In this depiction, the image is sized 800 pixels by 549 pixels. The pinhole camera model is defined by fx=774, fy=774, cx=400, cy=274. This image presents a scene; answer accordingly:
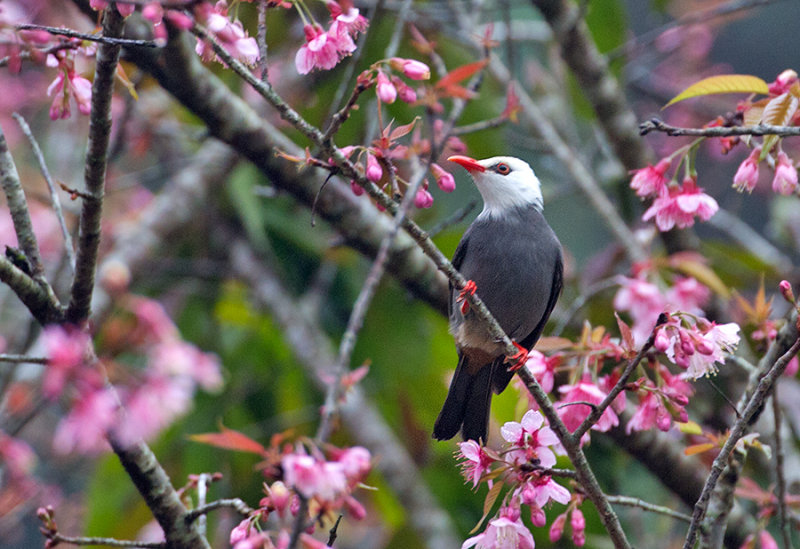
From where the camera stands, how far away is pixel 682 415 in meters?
2.07

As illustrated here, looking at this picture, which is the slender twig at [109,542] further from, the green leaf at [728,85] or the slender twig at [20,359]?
the green leaf at [728,85]

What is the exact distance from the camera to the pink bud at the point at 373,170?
187 centimetres

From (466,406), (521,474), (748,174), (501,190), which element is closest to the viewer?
(521,474)

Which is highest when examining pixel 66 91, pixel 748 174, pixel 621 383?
pixel 66 91

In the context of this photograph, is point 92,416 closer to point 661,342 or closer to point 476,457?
point 476,457

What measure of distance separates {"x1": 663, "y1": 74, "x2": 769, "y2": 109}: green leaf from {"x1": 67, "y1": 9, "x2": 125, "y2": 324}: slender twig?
1.49 meters

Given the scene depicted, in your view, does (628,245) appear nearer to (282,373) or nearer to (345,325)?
(345,325)

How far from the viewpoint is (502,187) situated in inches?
132

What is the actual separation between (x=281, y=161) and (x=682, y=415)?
6.14 ft

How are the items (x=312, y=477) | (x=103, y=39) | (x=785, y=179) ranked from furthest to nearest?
(x=785, y=179)
(x=103, y=39)
(x=312, y=477)

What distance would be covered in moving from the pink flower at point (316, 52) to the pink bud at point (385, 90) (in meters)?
0.17

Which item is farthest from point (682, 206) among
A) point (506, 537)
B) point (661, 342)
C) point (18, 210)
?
point (18, 210)

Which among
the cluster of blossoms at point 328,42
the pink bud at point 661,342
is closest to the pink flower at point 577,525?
the pink bud at point 661,342

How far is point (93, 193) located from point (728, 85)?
177cm
